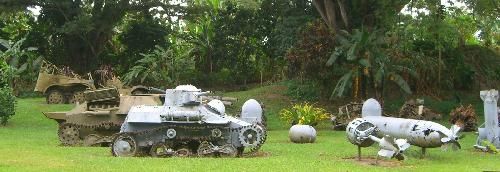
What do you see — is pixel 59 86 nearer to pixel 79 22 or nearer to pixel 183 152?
pixel 79 22

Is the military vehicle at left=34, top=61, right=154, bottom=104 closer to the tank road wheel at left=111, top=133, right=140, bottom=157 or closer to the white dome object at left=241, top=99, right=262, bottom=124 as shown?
the white dome object at left=241, top=99, right=262, bottom=124

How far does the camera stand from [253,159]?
14.9 m

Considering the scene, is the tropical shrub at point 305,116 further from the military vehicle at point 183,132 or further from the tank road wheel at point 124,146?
the tank road wheel at point 124,146

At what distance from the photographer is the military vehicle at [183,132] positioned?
15.9 meters

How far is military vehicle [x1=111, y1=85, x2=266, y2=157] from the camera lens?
15906 mm

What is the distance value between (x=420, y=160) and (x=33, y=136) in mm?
11709

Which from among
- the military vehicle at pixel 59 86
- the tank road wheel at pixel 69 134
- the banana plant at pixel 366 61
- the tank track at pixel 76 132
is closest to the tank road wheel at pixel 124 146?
the tank track at pixel 76 132

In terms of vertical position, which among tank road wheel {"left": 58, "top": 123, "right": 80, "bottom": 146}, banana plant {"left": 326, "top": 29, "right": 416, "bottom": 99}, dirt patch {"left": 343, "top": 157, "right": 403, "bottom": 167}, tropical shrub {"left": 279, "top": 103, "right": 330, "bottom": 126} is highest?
banana plant {"left": 326, "top": 29, "right": 416, "bottom": 99}

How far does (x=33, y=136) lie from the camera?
838 inches

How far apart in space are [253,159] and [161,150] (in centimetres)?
233

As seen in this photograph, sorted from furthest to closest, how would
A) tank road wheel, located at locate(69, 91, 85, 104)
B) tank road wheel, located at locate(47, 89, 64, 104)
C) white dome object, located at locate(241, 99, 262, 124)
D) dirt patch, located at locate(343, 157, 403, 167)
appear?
tank road wheel, located at locate(47, 89, 64, 104) < white dome object, located at locate(241, 99, 262, 124) < tank road wheel, located at locate(69, 91, 85, 104) < dirt patch, located at locate(343, 157, 403, 167)

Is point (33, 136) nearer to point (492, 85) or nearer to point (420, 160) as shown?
point (420, 160)

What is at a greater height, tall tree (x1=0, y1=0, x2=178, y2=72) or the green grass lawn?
tall tree (x1=0, y1=0, x2=178, y2=72)

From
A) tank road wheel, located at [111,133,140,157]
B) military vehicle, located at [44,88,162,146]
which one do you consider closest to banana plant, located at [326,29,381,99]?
military vehicle, located at [44,88,162,146]
